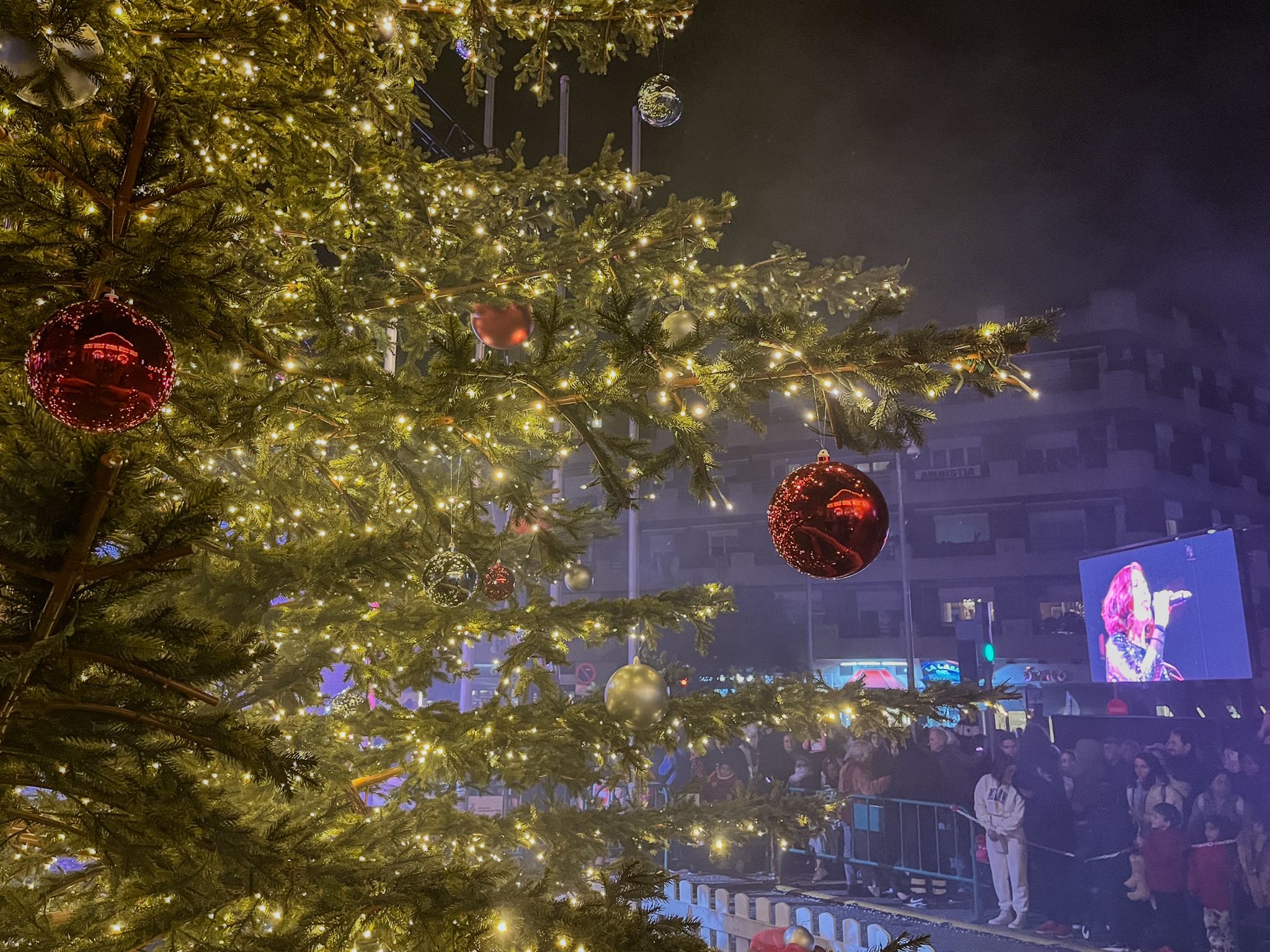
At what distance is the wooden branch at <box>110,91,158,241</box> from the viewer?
1.73 m

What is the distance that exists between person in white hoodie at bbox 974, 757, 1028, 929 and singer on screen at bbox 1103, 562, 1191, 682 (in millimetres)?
4569

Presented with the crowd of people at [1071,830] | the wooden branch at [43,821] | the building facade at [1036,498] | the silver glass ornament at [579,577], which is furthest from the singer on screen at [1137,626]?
the wooden branch at [43,821]

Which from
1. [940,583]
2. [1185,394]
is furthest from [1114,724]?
[1185,394]

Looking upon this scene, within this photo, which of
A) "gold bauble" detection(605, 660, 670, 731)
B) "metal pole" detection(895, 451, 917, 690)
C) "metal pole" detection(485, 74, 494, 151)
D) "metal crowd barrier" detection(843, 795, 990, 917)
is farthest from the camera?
"metal pole" detection(895, 451, 917, 690)

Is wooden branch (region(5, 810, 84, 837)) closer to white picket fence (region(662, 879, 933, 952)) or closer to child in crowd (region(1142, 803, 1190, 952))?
white picket fence (region(662, 879, 933, 952))

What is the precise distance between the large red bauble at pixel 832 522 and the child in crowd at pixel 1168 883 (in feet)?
24.1

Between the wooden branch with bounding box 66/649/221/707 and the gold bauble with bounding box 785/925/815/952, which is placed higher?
the wooden branch with bounding box 66/649/221/707

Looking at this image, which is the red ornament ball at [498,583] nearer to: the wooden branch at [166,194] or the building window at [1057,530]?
the wooden branch at [166,194]

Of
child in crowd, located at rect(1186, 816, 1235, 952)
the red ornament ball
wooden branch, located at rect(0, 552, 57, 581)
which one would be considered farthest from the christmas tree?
child in crowd, located at rect(1186, 816, 1235, 952)

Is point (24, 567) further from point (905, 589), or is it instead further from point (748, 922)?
point (905, 589)

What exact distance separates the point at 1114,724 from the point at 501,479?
9873 mm

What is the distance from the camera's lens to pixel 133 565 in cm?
137

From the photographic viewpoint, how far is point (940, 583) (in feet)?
95.9

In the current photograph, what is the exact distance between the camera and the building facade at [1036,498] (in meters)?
26.7
